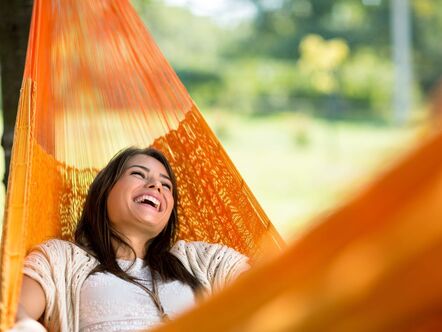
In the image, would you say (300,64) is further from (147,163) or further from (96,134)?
(147,163)

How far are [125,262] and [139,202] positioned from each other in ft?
0.47

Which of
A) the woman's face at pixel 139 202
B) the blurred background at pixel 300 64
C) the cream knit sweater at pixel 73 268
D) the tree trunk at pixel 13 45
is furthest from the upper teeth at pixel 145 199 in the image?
the blurred background at pixel 300 64

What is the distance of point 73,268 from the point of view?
196cm

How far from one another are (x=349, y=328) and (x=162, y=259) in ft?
4.52

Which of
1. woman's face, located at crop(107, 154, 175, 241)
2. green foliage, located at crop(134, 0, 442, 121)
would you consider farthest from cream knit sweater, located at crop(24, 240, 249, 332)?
green foliage, located at crop(134, 0, 442, 121)

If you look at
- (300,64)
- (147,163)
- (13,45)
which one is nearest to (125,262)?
(147,163)

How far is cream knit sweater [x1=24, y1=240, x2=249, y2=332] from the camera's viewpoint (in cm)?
188

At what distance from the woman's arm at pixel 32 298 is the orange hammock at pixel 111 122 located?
7.7 inches

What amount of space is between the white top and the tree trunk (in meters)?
0.83

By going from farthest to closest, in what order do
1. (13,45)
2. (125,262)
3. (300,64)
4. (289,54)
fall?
(289,54) → (300,64) → (13,45) → (125,262)

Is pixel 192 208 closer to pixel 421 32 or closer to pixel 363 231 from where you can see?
pixel 363 231

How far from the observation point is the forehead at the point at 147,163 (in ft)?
7.06

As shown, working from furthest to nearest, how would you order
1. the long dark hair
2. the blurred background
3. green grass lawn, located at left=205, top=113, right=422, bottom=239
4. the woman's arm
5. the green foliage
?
1. the green foliage
2. the blurred background
3. green grass lawn, located at left=205, top=113, right=422, bottom=239
4. the long dark hair
5. the woman's arm

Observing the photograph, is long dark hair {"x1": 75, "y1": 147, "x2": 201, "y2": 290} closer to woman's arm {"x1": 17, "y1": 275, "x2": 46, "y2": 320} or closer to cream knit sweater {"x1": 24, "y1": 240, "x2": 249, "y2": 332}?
cream knit sweater {"x1": 24, "y1": 240, "x2": 249, "y2": 332}
